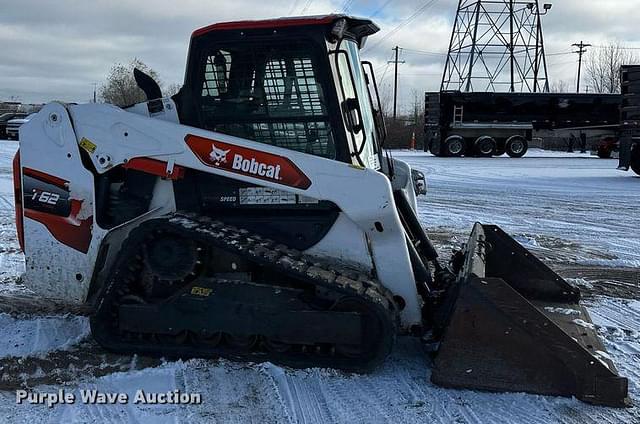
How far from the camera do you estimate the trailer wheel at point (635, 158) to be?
1704cm

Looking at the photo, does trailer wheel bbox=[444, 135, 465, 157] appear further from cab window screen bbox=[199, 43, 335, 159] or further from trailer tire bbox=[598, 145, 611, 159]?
cab window screen bbox=[199, 43, 335, 159]

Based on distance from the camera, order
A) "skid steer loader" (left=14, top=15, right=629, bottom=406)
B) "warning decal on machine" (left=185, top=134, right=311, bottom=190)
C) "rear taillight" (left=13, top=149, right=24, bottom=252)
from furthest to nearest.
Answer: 1. "rear taillight" (left=13, top=149, right=24, bottom=252)
2. "warning decal on machine" (left=185, top=134, right=311, bottom=190)
3. "skid steer loader" (left=14, top=15, right=629, bottom=406)

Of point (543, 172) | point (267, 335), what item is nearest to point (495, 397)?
point (267, 335)

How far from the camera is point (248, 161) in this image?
409cm

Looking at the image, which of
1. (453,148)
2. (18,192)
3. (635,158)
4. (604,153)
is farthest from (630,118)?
(18,192)

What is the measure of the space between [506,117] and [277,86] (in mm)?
25243

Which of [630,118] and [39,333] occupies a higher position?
[630,118]

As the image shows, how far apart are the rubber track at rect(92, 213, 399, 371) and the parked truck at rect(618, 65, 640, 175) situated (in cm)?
1512

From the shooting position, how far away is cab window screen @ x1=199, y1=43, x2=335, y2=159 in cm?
416

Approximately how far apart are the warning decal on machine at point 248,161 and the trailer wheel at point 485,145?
24883mm

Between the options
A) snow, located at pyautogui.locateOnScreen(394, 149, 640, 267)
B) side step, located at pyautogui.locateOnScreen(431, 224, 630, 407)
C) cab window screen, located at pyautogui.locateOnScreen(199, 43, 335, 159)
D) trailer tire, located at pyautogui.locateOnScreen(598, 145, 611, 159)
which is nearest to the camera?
side step, located at pyautogui.locateOnScreen(431, 224, 630, 407)

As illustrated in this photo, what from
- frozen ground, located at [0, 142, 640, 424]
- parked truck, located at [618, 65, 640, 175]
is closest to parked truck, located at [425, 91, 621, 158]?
parked truck, located at [618, 65, 640, 175]

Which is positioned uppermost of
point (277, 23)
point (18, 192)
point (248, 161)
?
point (277, 23)

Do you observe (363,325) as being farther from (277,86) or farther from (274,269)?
(277,86)
